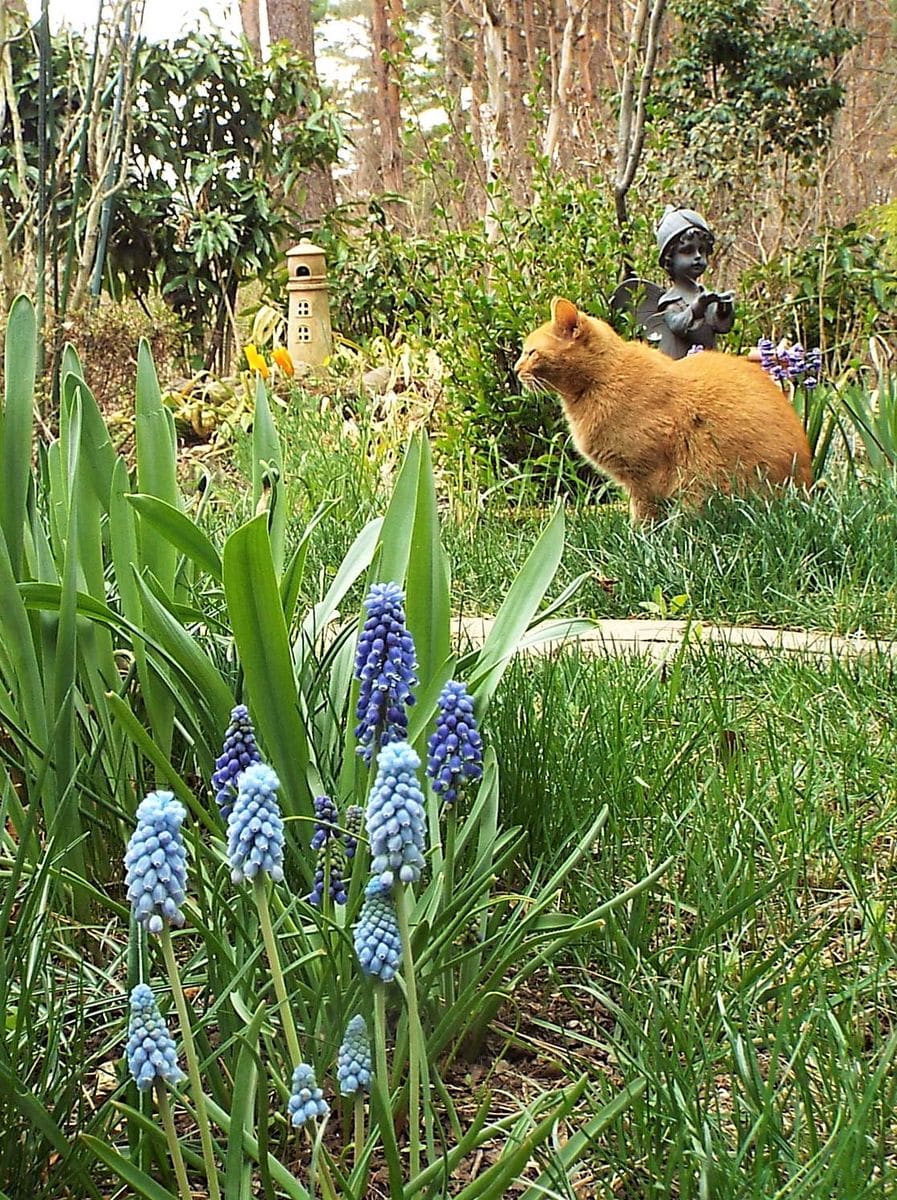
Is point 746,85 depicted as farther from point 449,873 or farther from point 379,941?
point 379,941

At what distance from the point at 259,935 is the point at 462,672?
615 mm

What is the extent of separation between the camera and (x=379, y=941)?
1002 millimetres

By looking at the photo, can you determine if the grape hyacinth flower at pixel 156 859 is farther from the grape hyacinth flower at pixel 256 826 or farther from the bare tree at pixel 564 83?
the bare tree at pixel 564 83

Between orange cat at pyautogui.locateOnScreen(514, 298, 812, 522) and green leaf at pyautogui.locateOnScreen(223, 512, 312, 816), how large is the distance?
2.49 m

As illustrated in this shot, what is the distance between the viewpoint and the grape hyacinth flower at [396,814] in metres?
0.90

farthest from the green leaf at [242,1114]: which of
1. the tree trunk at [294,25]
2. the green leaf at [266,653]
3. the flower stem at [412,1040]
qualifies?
the tree trunk at [294,25]

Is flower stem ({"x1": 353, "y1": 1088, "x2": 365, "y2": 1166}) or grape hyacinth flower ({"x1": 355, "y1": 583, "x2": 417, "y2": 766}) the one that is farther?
grape hyacinth flower ({"x1": 355, "y1": 583, "x2": 417, "y2": 766})

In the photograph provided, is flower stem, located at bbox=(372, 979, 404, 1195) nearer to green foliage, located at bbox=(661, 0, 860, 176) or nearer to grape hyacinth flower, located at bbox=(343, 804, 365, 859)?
grape hyacinth flower, located at bbox=(343, 804, 365, 859)

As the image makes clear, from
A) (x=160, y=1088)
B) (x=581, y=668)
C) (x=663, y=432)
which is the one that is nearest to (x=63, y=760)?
(x=160, y=1088)

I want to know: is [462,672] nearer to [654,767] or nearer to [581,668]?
[654,767]

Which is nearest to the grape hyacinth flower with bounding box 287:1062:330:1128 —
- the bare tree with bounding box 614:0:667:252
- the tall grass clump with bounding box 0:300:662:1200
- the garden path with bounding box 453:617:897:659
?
the tall grass clump with bounding box 0:300:662:1200

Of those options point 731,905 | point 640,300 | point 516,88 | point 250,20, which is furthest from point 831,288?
point 250,20

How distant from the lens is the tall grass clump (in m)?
1.00

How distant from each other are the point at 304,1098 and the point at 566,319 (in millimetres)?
3277
